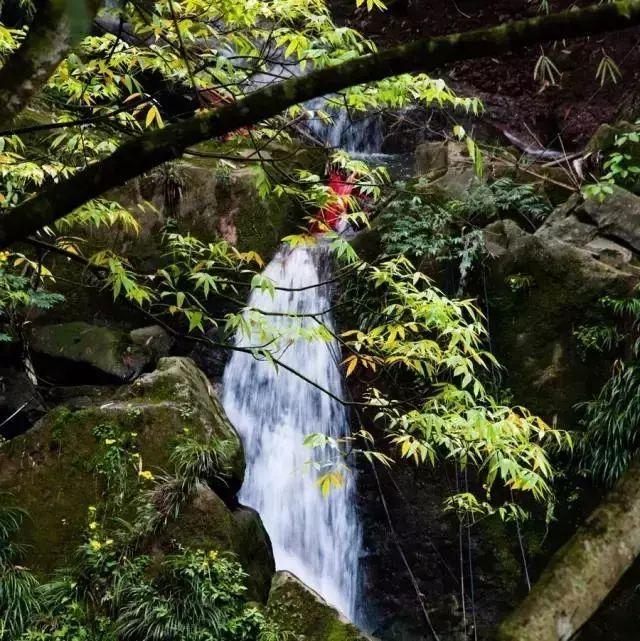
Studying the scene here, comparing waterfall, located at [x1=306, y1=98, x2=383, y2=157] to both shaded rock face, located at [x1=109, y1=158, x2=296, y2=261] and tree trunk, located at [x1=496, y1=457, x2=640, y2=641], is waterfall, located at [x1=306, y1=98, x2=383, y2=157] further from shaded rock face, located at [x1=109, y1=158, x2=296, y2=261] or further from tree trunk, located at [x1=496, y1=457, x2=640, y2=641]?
tree trunk, located at [x1=496, y1=457, x2=640, y2=641]

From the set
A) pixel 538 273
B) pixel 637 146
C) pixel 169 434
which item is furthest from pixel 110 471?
pixel 637 146

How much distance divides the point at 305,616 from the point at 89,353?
4.54m

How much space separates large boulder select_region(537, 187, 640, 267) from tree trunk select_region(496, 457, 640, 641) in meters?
6.82

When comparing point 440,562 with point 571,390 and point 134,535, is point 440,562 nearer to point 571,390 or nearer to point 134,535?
point 571,390

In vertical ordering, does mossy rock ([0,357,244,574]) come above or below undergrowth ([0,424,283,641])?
above

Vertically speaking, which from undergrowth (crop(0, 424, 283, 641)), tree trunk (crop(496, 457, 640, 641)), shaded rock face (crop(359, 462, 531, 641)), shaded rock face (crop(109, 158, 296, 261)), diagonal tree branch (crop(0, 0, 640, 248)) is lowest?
shaded rock face (crop(359, 462, 531, 641))

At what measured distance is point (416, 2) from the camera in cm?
1575

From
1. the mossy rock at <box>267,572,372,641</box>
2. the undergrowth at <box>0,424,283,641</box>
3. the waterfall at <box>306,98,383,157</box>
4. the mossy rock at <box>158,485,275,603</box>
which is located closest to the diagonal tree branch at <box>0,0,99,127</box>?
the undergrowth at <box>0,424,283,641</box>

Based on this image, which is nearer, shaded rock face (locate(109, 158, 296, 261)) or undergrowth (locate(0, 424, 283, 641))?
undergrowth (locate(0, 424, 283, 641))

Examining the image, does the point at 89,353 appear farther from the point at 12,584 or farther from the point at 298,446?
the point at 12,584

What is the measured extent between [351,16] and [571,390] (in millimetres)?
12855

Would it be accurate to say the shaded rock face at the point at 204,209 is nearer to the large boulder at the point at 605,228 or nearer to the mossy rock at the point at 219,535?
the large boulder at the point at 605,228

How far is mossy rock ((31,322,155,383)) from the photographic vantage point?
25.6ft

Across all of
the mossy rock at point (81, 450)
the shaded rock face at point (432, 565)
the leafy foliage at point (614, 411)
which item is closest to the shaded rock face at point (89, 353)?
the mossy rock at point (81, 450)
